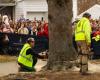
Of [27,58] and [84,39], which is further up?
[84,39]

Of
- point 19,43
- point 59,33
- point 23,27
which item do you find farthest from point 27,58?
point 23,27

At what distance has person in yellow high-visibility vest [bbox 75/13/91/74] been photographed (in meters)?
16.2

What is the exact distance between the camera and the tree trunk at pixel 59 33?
17156 millimetres

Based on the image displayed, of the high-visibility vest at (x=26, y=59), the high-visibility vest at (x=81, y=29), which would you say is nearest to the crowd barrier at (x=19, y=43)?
the high-visibility vest at (x=26, y=59)

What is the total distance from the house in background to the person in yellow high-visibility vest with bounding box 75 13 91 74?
26124 millimetres

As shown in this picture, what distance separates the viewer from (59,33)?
56.5 feet

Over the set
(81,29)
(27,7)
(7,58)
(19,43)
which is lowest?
(7,58)

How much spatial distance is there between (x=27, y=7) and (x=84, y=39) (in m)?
26.9

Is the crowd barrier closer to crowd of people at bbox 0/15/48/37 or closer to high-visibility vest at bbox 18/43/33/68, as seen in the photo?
crowd of people at bbox 0/15/48/37

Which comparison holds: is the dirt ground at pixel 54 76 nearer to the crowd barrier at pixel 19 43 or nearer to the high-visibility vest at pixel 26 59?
the high-visibility vest at pixel 26 59

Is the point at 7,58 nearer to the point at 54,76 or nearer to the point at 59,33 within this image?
the point at 59,33

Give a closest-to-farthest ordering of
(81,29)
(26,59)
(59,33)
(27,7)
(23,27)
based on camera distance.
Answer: (81,29)
(59,33)
(26,59)
(23,27)
(27,7)

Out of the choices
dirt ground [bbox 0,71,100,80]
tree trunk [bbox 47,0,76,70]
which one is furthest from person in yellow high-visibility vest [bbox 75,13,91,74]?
tree trunk [bbox 47,0,76,70]

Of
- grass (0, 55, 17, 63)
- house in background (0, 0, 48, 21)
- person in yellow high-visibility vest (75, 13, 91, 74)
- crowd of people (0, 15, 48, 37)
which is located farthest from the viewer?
house in background (0, 0, 48, 21)
